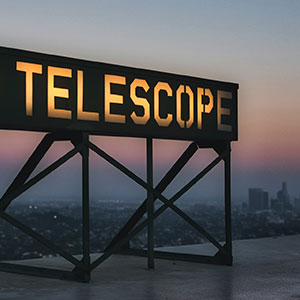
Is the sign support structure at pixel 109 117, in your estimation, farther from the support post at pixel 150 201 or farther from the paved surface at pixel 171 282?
the paved surface at pixel 171 282

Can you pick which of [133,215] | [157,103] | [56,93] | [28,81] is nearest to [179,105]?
[157,103]

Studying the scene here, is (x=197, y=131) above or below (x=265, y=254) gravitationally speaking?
above

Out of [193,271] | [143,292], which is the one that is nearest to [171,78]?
[193,271]

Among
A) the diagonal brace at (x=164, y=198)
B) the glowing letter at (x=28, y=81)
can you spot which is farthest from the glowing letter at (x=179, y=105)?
the glowing letter at (x=28, y=81)

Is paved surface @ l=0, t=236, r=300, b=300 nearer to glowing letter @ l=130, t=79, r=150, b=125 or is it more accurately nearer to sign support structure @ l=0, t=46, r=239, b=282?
sign support structure @ l=0, t=46, r=239, b=282

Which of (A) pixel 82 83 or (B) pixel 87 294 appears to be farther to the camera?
(A) pixel 82 83

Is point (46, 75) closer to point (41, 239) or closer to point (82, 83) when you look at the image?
point (82, 83)

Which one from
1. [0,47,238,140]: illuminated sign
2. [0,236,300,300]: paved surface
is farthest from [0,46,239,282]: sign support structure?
[0,236,300,300]: paved surface
